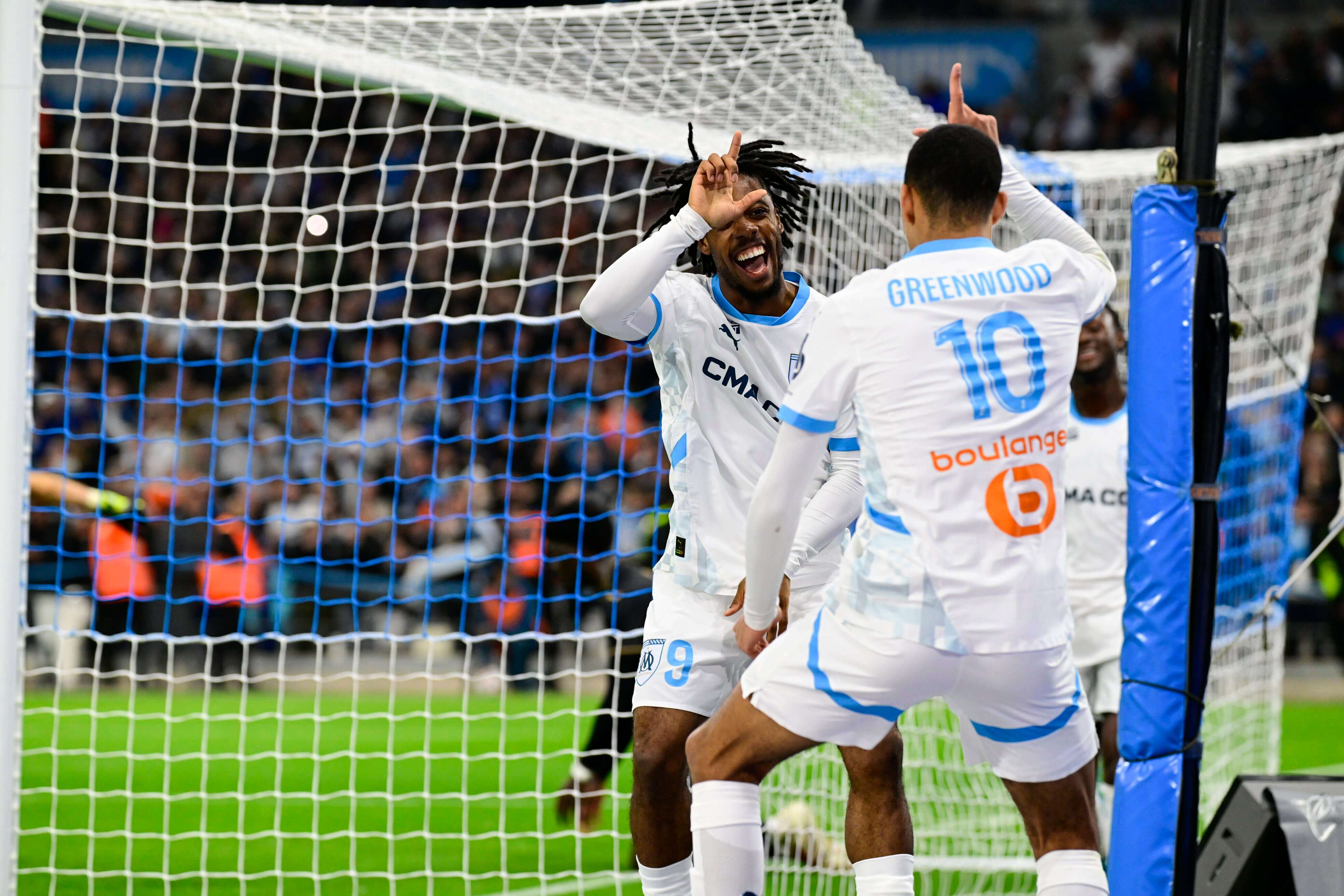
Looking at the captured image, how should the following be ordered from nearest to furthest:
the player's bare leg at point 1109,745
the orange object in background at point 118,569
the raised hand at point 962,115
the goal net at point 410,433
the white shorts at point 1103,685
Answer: the raised hand at point 962,115, the player's bare leg at point 1109,745, the white shorts at point 1103,685, the goal net at point 410,433, the orange object in background at point 118,569

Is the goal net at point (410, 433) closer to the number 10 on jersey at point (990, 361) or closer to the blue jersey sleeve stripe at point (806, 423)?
the number 10 on jersey at point (990, 361)

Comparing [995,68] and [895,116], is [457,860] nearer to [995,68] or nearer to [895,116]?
[895,116]

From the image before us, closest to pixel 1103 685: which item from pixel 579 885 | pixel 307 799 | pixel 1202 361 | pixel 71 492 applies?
pixel 579 885

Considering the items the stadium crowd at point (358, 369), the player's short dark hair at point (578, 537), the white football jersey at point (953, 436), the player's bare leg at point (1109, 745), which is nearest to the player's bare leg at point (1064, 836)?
the white football jersey at point (953, 436)

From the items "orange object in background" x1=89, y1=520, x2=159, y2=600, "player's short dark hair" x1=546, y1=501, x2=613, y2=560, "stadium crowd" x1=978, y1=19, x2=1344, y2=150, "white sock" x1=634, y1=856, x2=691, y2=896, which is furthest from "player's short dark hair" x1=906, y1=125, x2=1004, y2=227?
"stadium crowd" x1=978, y1=19, x2=1344, y2=150

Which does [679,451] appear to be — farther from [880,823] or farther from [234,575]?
[234,575]

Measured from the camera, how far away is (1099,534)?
621 cm

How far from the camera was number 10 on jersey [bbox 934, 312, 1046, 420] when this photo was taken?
302 cm

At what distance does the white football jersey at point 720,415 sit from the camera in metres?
4.04

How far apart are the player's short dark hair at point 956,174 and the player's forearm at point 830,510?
2.99ft

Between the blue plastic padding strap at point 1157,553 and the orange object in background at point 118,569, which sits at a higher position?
the blue plastic padding strap at point 1157,553

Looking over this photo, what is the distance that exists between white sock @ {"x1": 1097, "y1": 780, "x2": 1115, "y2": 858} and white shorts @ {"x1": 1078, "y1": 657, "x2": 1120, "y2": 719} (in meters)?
0.29

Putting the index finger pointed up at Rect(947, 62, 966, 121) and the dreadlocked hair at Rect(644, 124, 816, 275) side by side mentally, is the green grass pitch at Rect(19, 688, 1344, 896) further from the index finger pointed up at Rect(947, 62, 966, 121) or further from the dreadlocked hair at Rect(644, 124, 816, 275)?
the index finger pointed up at Rect(947, 62, 966, 121)

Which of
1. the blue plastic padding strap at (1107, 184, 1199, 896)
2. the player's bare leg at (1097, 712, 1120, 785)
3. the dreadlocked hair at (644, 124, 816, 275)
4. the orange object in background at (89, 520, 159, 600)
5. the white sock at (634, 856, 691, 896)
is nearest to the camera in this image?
the blue plastic padding strap at (1107, 184, 1199, 896)
